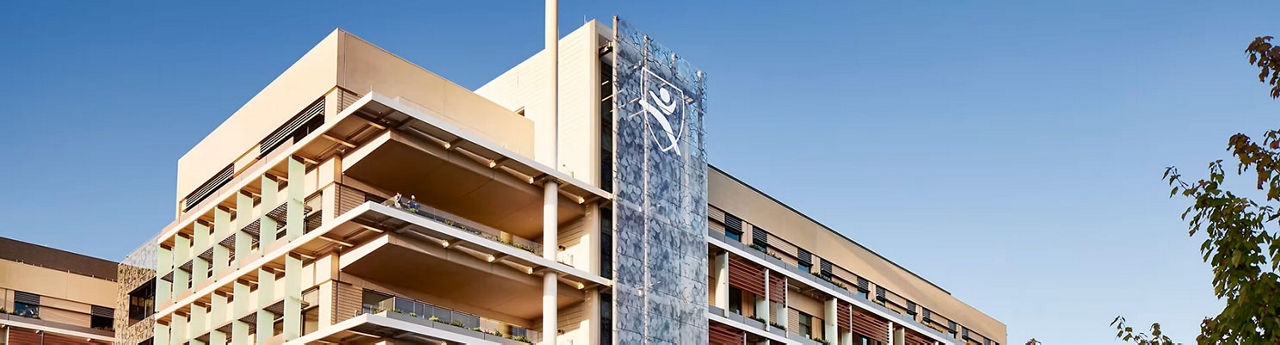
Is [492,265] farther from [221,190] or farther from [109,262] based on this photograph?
[109,262]

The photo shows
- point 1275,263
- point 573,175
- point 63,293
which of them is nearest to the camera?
point 1275,263

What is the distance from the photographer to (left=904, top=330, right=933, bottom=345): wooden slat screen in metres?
70.7

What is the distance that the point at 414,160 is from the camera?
43500 millimetres

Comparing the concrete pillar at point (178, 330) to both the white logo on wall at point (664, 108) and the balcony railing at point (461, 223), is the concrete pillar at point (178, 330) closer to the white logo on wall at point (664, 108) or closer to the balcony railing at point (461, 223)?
the balcony railing at point (461, 223)

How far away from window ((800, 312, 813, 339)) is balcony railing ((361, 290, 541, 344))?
829 inches

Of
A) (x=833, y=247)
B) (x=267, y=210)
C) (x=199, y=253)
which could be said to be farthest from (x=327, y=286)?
(x=833, y=247)

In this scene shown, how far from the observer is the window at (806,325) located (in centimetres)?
6294

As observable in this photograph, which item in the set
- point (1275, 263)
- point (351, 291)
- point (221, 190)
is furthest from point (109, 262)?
point (1275, 263)

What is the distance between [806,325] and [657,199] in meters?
17.0

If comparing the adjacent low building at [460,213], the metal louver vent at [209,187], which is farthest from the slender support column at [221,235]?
the metal louver vent at [209,187]

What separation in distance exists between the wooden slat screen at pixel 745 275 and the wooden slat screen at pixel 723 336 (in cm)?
245

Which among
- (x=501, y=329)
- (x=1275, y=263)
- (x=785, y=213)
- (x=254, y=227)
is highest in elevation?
(x=785, y=213)

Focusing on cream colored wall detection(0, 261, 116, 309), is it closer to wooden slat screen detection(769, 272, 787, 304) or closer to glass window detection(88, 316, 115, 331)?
glass window detection(88, 316, 115, 331)

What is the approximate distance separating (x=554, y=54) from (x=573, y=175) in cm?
468
